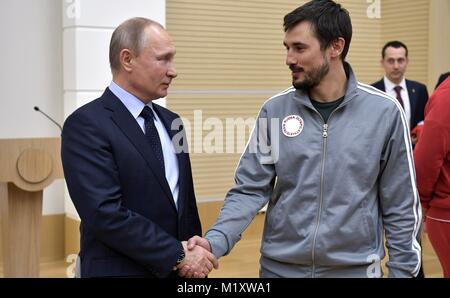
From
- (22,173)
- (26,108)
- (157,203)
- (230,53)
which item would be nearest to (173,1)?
(230,53)

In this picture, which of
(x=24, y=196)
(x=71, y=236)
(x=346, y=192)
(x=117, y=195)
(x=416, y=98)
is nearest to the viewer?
(x=117, y=195)

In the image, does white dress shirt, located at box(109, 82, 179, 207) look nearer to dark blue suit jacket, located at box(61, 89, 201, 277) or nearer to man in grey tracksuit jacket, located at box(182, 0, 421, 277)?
dark blue suit jacket, located at box(61, 89, 201, 277)

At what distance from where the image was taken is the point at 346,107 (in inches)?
91.3

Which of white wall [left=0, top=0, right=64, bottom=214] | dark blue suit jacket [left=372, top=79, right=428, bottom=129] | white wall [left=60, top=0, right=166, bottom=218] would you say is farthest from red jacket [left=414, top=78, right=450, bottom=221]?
white wall [left=0, top=0, right=64, bottom=214]

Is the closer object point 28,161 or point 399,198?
point 399,198

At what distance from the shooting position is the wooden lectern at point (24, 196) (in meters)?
4.01

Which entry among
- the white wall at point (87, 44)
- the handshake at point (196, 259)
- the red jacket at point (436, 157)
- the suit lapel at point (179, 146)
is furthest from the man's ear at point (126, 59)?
the white wall at point (87, 44)

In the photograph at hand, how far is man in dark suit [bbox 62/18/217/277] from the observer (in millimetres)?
2135

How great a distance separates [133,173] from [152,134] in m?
0.19

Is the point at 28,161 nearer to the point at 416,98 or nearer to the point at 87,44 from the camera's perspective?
the point at 87,44

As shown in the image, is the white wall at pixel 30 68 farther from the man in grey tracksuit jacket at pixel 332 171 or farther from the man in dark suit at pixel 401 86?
the man in grey tracksuit jacket at pixel 332 171

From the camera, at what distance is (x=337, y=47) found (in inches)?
93.4

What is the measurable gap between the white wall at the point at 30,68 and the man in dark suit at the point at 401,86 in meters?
2.63

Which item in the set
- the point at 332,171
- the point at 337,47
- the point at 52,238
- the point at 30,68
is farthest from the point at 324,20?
the point at 52,238
